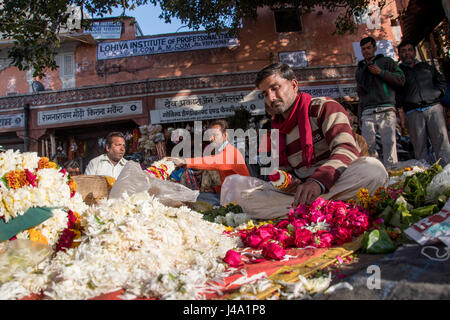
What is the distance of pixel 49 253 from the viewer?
1923 mm

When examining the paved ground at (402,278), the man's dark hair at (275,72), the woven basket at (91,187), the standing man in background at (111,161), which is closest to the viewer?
the paved ground at (402,278)

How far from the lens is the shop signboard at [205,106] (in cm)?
1083

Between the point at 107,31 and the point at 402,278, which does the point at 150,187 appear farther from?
the point at 107,31

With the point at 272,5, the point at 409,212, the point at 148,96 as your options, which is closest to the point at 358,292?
the point at 409,212

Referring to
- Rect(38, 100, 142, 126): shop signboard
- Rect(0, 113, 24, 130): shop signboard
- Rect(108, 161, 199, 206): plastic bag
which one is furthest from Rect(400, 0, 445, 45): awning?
Rect(0, 113, 24, 130): shop signboard

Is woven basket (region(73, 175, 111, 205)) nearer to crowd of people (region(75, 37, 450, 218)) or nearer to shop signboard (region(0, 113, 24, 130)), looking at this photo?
crowd of people (region(75, 37, 450, 218))

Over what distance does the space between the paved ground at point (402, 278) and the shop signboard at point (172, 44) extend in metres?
11.7

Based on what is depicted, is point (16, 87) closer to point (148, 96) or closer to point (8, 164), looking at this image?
point (148, 96)

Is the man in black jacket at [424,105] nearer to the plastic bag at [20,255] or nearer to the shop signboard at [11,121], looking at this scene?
the plastic bag at [20,255]

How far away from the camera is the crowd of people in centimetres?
266

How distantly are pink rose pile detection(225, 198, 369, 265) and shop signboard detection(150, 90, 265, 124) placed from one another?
8.75 metres

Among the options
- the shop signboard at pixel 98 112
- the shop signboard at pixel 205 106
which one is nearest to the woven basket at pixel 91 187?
the shop signboard at pixel 205 106

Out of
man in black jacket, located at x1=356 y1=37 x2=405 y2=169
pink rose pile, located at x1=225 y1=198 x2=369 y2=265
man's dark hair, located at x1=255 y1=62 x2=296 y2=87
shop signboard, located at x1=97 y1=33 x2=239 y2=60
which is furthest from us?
shop signboard, located at x1=97 y1=33 x2=239 y2=60

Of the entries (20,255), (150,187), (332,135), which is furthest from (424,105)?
(20,255)
